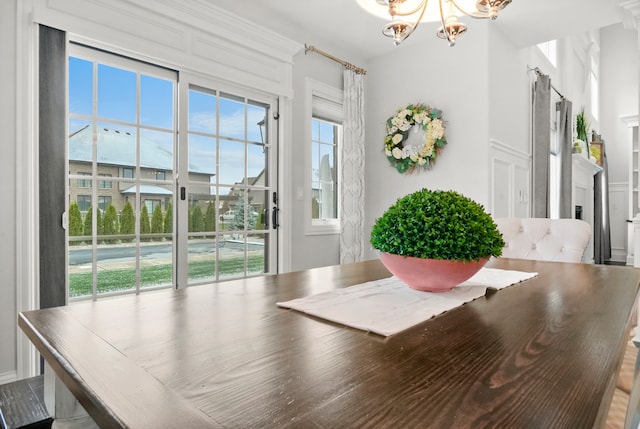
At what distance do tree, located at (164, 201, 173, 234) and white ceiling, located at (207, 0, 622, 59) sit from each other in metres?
1.54

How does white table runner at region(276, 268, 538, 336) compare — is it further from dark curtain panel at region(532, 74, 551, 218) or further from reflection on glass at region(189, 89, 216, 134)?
dark curtain panel at region(532, 74, 551, 218)

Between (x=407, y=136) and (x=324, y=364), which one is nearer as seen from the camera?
(x=324, y=364)

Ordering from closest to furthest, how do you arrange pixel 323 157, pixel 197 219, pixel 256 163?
pixel 197 219 → pixel 256 163 → pixel 323 157

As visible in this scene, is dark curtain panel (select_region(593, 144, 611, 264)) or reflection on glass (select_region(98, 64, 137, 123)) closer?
reflection on glass (select_region(98, 64, 137, 123))

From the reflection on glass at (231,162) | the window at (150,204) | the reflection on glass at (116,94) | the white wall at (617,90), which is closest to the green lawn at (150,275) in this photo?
the window at (150,204)

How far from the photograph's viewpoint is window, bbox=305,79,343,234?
11.9ft

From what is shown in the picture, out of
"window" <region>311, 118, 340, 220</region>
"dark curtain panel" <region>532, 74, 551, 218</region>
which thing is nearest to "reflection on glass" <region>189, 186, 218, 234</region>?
"window" <region>311, 118, 340, 220</region>

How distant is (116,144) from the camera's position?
246 centimetres

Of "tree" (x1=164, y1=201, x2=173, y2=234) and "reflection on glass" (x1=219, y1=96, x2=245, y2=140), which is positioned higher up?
"reflection on glass" (x1=219, y1=96, x2=245, y2=140)

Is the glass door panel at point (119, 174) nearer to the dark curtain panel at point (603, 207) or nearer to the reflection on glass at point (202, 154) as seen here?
the reflection on glass at point (202, 154)

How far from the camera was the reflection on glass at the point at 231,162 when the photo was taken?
3.01 metres

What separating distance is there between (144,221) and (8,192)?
743 millimetres

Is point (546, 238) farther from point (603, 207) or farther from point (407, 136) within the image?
point (603, 207)

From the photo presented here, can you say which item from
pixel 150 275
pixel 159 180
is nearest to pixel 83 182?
pixel 159 180
